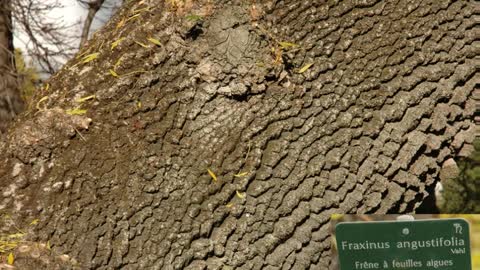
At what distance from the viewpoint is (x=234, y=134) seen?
7.84 feet

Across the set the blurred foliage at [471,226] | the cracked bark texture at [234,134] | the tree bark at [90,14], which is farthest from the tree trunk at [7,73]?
the blurred foliage at [471,226]

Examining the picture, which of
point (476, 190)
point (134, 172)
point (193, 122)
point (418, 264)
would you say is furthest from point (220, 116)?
point (476, 190)

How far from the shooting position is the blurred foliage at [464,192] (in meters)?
4.40

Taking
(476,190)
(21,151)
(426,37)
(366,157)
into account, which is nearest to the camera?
(21,151)

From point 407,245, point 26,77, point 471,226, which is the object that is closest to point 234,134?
point 407,245

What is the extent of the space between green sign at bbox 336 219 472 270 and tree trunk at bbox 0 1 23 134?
191 inches

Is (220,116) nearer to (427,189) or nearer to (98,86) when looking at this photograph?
(98,86)

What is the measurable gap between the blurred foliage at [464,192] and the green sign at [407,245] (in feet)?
7.30

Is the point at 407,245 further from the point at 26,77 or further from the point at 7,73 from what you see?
the point at 26,77

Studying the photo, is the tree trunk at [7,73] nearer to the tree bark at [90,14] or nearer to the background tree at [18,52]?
the background tree at [18,52]

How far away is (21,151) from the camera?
2328 mm

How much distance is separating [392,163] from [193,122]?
783 millimetres

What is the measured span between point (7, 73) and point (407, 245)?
204 inches

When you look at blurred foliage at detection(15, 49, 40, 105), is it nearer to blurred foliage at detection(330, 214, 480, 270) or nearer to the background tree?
the background tree
